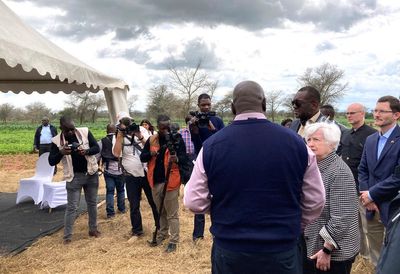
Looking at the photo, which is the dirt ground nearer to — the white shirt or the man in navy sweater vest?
the white shirt

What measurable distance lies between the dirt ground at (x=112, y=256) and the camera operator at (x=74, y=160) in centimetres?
37

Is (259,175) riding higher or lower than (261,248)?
higher

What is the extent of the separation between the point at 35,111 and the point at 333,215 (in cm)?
7383

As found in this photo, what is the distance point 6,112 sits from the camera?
65125 mm

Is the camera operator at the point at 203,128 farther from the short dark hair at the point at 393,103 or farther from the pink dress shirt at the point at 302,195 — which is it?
the pink dress shirt at the point at 302,195

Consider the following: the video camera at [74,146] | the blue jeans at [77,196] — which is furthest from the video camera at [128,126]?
the blue jeans at [77,196]

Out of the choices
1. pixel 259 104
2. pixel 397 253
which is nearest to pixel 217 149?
pixel 259 104

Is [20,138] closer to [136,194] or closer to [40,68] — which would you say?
[136,194]

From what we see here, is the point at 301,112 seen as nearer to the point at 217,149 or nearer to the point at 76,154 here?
the point at 217,149

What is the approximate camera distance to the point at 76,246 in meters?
5.26

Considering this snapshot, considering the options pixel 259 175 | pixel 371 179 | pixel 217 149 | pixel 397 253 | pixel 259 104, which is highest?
pixel 259 104

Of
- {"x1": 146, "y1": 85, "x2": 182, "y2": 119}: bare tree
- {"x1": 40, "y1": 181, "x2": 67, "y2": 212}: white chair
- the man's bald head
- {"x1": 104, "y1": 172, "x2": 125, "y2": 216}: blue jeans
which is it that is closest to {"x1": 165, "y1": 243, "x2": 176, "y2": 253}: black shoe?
{"x1": 104, "y1": 172, "x2": 125, "y2": 216}: blue jeans

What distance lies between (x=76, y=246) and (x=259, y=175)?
13.5ft

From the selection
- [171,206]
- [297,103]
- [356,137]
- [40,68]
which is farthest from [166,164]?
[356,137]
